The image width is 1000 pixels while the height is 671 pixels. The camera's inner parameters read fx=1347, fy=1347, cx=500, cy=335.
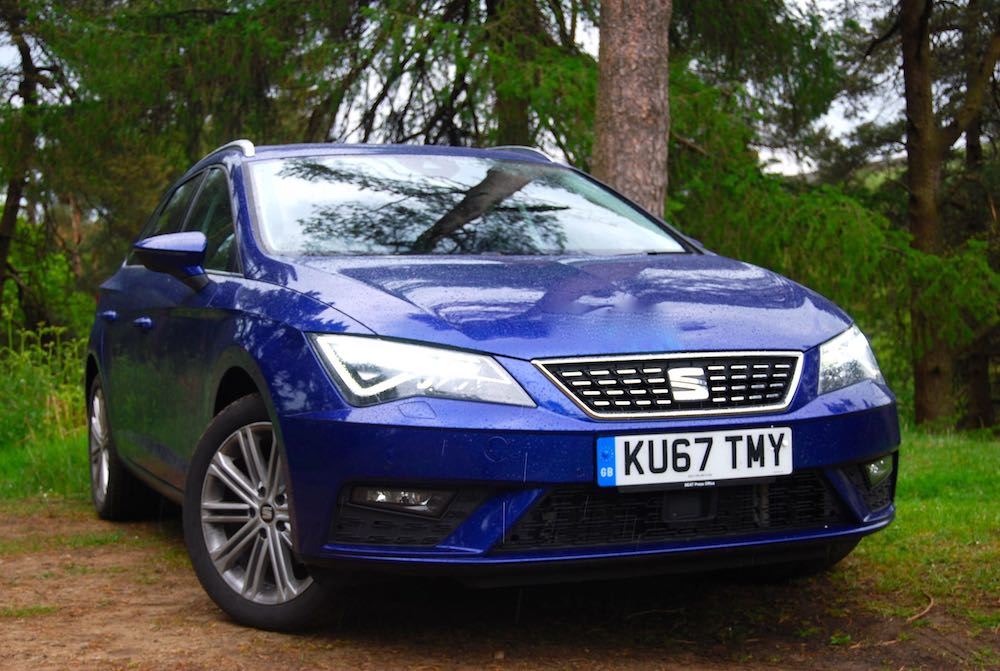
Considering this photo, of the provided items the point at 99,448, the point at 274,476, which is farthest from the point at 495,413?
the point at 99,448

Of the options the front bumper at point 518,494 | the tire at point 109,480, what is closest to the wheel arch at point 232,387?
the front bumper at point 518,494

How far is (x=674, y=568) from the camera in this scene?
11.8 feet

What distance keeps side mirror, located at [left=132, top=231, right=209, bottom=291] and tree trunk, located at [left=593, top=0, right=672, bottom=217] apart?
529 cm

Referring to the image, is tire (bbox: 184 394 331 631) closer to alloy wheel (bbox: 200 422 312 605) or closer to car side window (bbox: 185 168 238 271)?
alloy wheel (bbox: 200 422 312 605)

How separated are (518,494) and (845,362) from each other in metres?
1.12

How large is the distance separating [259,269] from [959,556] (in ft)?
8.60

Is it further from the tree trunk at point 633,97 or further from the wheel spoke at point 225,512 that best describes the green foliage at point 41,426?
the tree trunk at point 633,97

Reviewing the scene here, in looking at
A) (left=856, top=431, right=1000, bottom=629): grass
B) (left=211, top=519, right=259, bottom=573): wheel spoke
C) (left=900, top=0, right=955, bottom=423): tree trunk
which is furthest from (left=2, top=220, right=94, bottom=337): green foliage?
(left=211, top=519, right=259, bottom=573): wheel spoke

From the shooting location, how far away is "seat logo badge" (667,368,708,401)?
3486mm

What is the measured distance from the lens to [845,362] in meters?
3.88

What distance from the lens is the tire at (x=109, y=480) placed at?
20.2 feet

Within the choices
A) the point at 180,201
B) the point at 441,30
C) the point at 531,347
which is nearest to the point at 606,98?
the point at 441,30

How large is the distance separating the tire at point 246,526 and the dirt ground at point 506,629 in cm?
8

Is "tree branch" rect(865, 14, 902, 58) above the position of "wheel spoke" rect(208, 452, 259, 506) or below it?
above
